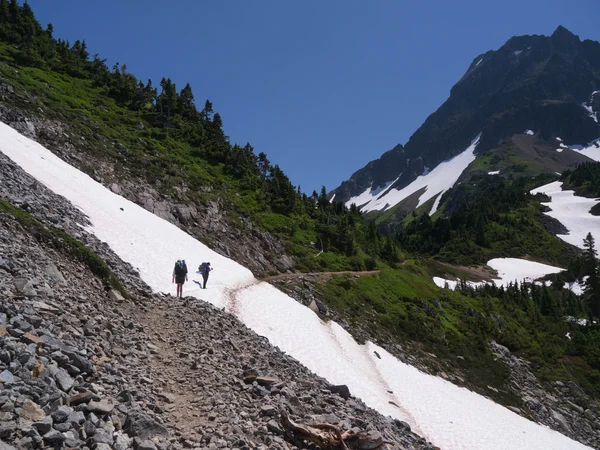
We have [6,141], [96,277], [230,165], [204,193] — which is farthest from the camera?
[230,165]

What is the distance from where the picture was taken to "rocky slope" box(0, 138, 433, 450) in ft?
18.8

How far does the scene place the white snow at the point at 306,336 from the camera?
20141 mm

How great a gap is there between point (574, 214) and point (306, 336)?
168344mm

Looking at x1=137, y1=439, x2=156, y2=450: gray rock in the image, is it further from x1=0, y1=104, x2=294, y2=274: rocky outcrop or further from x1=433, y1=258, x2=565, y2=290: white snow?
x1=433, y1=258, x2=565, y2=290: white snow

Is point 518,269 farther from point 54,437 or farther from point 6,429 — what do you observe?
point 6,429

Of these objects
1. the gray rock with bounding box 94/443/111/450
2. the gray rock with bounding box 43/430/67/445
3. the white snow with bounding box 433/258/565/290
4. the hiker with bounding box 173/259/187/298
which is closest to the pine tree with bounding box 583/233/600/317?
the white snow with bounding box 433/258/565/290

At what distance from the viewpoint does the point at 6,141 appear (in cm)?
2920

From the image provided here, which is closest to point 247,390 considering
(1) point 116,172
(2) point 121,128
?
(1) point 116,172

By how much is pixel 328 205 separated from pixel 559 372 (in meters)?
56.3

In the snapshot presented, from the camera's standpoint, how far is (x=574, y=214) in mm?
150250

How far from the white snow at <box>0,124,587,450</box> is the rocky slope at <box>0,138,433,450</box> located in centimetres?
484

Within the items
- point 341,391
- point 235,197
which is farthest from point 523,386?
point 235,197

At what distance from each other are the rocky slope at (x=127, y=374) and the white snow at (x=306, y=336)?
15.9ft

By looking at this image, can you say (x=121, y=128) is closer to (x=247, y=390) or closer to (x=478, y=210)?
(x=247, y=390)
